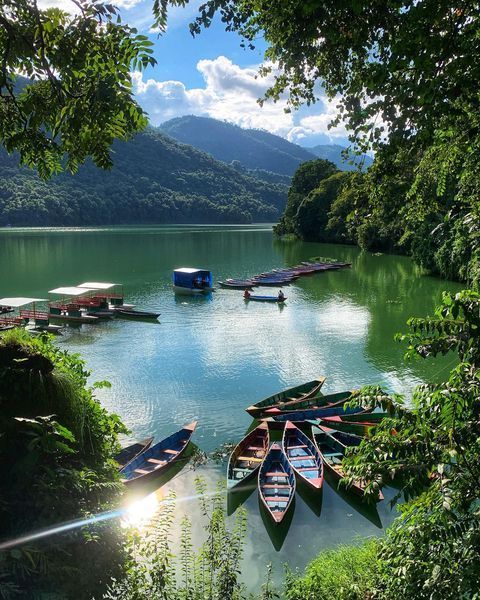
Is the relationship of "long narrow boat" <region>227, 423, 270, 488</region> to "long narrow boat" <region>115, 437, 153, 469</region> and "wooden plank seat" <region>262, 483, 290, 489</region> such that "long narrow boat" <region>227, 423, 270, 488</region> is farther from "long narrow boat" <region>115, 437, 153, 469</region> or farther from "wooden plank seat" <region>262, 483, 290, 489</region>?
"long narrow boat" <region>115, 437, 153, 469</region>

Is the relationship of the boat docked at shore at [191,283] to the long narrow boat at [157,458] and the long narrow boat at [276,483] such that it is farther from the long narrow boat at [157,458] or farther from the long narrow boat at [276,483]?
the long narrow boat at [276,483]

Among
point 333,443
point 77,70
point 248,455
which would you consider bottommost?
point 248,455

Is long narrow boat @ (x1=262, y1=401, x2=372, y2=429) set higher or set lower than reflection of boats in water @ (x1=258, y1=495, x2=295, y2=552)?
higher

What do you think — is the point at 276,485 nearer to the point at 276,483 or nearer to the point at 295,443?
the point at 276,483

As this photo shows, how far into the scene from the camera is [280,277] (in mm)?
50812

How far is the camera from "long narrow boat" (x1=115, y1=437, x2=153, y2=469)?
1462 cm

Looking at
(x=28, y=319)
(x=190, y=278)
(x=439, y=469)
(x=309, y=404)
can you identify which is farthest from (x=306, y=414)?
(x=190, y=278)

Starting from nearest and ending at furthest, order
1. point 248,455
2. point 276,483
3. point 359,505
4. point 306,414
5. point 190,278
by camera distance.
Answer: point 359,505 → point 276,483 → point 248,455 → point 306,414 → point 190,278

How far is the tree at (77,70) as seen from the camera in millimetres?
4168

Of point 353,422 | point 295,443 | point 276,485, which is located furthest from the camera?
point 353,422

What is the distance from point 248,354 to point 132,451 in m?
11.7

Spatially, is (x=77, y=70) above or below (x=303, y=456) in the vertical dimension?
above

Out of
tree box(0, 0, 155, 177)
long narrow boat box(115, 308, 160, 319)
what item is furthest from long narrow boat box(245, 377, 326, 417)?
long narrow boat box(115, 308, 160, 319)

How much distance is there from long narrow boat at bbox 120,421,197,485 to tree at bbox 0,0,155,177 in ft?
33.7
